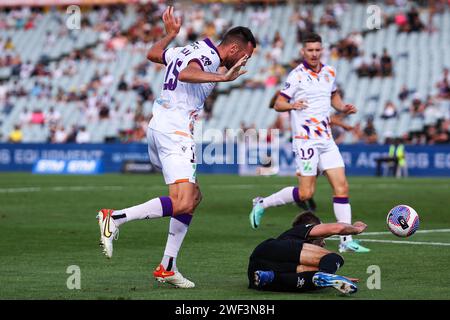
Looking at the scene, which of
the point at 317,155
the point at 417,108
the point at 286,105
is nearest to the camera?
the point at 286,105

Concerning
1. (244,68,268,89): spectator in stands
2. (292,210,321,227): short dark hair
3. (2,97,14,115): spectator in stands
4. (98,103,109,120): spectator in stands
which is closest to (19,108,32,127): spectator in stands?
(2,97,14,115): spectator in stands

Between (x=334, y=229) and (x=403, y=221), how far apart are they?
1738 mm

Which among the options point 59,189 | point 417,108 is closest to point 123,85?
point 417,108

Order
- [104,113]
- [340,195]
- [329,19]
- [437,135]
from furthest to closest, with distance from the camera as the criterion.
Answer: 1. [104,113]
2. [329,19]
3. [437,135]
4. [340,195]

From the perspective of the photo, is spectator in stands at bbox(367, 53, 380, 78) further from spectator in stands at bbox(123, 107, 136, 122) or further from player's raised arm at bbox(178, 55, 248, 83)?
player's raised arm at bbox(178, 55, 248, 83)

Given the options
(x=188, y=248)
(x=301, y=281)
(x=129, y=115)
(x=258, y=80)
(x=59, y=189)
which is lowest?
(x=59, y=189)

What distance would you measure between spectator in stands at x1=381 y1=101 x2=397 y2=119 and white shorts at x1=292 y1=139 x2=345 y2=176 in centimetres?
2790

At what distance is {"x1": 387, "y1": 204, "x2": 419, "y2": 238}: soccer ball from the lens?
38.0 ft

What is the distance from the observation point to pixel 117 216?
411 inches

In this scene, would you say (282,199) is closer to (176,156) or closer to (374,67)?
(176,156)

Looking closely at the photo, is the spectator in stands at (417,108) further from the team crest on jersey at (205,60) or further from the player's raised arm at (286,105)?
the team crest on jersey at (205,60)

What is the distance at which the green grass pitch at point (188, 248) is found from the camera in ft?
32.9

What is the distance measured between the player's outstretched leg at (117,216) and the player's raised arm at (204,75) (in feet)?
4.25
